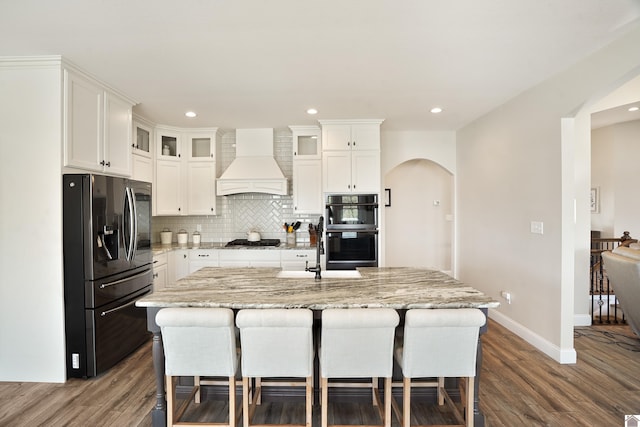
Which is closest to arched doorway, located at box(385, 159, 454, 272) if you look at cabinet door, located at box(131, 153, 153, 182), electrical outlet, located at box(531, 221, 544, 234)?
electrical outlet, located at box(531, 221, 544, 234)

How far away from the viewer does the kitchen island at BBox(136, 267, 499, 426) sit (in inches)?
73.6

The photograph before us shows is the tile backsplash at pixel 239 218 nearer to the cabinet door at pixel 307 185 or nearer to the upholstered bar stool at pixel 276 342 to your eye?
the cabinet door at pixel 307 185

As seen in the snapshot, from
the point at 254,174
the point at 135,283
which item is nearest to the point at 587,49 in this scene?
the point at 254,174

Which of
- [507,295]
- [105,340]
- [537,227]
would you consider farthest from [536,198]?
[105,340]

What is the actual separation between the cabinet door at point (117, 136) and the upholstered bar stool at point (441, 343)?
3099mm

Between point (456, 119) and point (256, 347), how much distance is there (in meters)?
3.94

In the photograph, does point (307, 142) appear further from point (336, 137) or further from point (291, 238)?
point (291, 238)

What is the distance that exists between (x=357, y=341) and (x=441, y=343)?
474 mm

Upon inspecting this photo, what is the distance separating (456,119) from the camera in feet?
14.1

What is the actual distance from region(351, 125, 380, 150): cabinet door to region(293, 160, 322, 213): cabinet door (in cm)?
58

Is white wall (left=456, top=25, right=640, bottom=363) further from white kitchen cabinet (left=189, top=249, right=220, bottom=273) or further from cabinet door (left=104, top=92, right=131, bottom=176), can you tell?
cabinet door (left=104, top=92, right=131, bottom=176)

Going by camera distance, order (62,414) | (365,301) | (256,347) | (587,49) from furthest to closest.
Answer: (587,49) < (62,414) < (365,301) < (256,347)

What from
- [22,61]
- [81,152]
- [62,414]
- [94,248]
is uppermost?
[22,61]

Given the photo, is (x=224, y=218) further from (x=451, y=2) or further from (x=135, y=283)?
(x=451, y=2)
